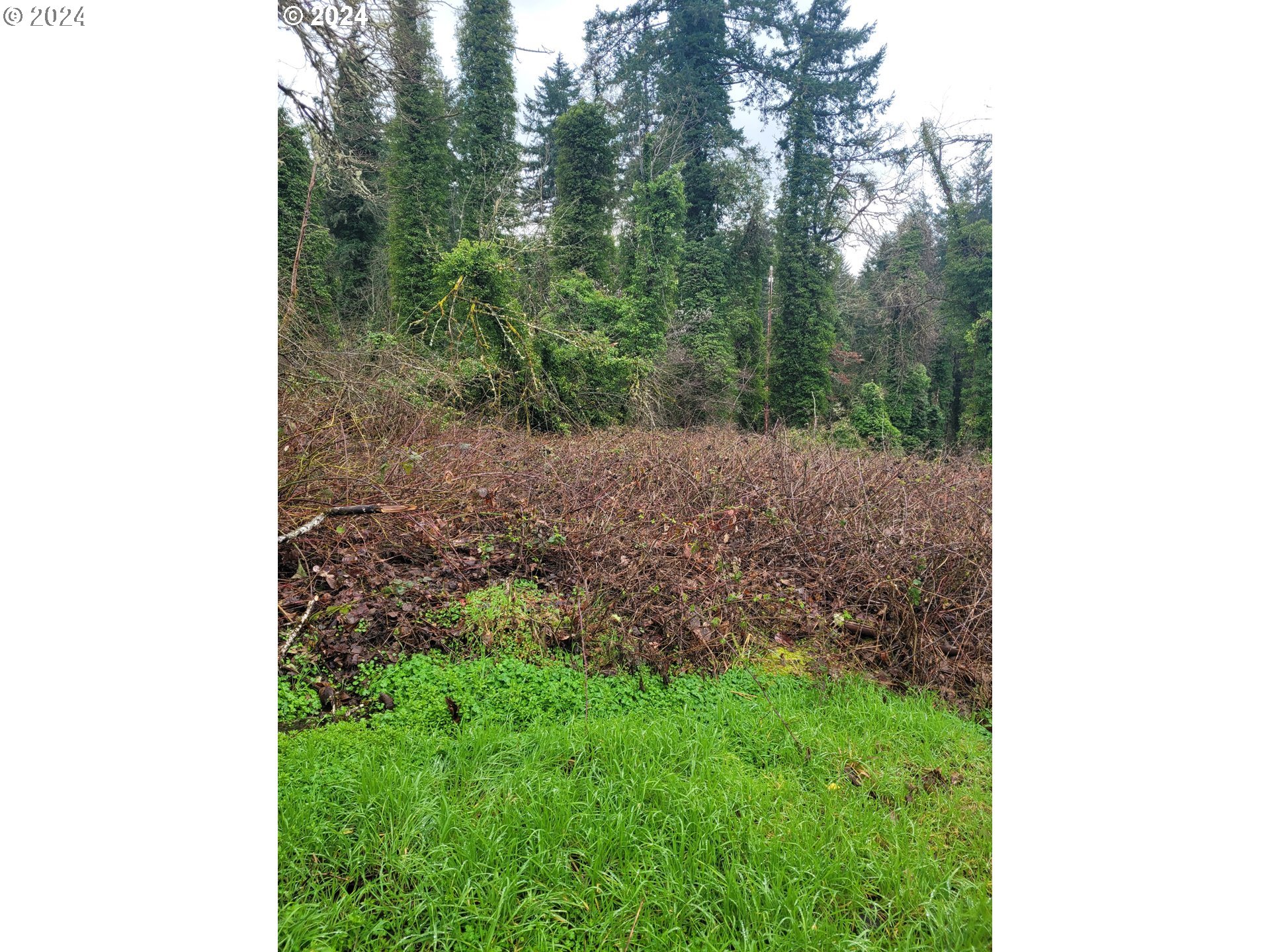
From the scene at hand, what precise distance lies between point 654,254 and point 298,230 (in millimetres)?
2918

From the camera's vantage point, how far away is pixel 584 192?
463cm

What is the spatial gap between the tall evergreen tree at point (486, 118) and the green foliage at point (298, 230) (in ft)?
3.12

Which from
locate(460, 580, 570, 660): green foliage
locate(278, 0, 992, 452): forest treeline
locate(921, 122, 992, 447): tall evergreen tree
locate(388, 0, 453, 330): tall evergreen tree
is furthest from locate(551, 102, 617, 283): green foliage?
locate(460, 580, 570, 660): green foliage

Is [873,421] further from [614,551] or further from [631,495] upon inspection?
[614,551]

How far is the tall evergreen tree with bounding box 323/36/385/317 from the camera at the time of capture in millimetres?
2859

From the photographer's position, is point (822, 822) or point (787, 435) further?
point (787, 435)

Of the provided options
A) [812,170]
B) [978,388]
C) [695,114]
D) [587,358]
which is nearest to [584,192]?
[695,114]

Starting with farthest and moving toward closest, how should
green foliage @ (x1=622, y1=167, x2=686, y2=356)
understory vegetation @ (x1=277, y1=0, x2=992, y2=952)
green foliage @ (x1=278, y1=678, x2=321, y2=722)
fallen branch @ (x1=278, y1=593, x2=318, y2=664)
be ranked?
1. green foliage @ (x1=622, y1=167, x2=686, y2=356)
2. fallen branch @ (x1=278, y1=593, x2=318, y2=664)
3. green foliage @ (x1=278, y1=678, x2=321, y2=722)
4. understory vegetation @ (x1=277, y1=0, x2=992, y2=952)

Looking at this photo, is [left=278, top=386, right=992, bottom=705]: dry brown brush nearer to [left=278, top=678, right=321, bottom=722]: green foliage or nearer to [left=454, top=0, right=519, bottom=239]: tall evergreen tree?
[left=278, top=678, right=321, bottom=722]: green foliage

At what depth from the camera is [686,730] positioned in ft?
7.46

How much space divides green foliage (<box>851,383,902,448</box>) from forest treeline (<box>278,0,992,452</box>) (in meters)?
0.03

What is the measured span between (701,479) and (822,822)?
318cm
